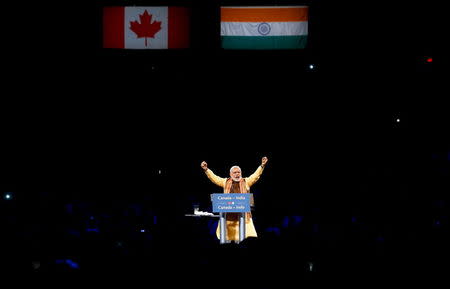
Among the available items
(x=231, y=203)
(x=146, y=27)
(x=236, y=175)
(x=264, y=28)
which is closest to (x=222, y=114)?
(x=264, y=28)

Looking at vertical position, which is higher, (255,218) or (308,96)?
(308,96)

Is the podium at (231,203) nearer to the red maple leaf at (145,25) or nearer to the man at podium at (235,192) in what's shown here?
the man at podium at (235,192)

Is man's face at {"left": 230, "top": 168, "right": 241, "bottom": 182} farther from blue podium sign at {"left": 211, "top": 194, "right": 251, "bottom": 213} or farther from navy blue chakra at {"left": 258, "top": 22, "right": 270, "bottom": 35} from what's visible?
navy blue chakra at {"left": 258, "top": 22, "right": 270, "bottom": 35}

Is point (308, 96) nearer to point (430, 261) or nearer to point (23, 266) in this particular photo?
point (430, 261)

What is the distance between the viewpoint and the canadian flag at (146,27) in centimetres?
1264

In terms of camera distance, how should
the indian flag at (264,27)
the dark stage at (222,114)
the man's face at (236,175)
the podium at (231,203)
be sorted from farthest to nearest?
the dark stage at (222,114)
the indian flag at (264,27)
the man's face at (236,175)
the podium at (231,203)

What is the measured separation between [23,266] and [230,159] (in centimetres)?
1031

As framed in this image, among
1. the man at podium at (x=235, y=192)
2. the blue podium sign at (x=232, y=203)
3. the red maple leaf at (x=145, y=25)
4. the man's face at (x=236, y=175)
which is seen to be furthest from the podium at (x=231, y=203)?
the red maple leaf at (x=145, y=25)

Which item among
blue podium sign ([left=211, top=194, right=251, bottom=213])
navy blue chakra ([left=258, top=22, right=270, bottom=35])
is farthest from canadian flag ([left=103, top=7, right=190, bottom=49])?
blue podium sign ([left=211, top=194, right=251, bottom=213])

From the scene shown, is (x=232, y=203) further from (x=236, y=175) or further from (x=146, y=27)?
(x=146, y=27)

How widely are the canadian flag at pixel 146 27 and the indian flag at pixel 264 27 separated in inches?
34.0

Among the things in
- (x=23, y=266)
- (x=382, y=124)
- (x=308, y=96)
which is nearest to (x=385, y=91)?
(x=382, y=124)

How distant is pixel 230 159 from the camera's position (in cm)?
1376

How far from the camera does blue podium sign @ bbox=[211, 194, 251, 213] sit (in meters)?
7.82
